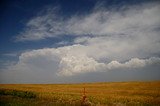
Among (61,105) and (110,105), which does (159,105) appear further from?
(61,105)

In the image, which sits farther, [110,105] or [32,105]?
[110,105]

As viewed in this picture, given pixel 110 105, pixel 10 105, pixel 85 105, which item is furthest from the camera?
pixel 110 105

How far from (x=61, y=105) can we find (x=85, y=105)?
1.58 metres

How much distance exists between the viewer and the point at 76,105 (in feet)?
52.9

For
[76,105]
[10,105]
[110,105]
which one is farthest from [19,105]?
[110,105]

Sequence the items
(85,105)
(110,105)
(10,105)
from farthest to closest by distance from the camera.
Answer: (110,105) → (85,105) → (10,105)

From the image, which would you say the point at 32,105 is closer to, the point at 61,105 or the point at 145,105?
the point at 61,105

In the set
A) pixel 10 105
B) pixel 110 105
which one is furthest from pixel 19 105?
pixel 110 105

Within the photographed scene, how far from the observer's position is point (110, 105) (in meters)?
17.8

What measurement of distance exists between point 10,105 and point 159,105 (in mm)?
10533

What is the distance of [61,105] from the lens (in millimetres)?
15953

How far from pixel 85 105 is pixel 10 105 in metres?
4.73

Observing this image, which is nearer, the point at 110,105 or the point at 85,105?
the point at 85,105

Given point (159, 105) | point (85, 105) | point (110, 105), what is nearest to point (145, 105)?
point (159, 105)
